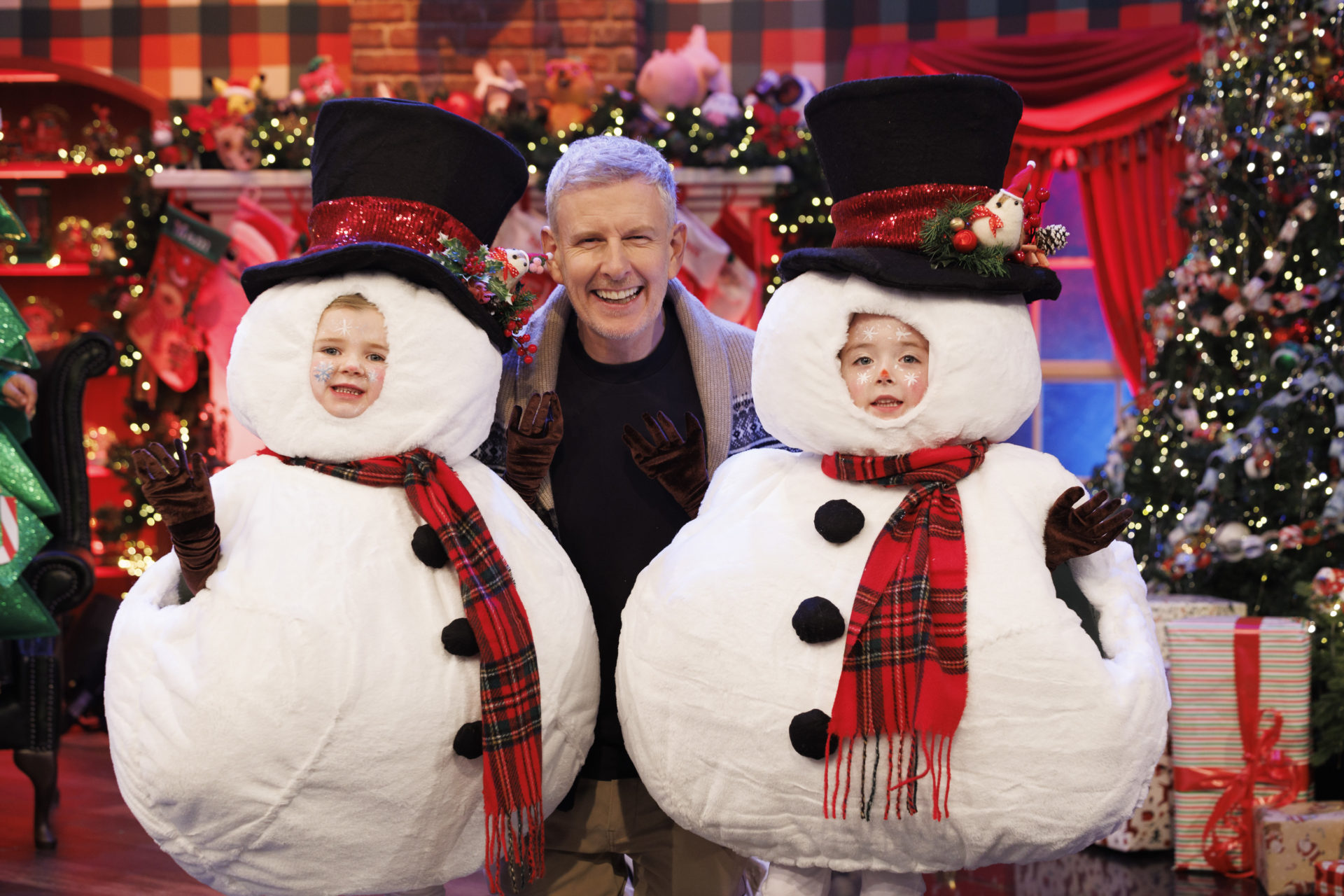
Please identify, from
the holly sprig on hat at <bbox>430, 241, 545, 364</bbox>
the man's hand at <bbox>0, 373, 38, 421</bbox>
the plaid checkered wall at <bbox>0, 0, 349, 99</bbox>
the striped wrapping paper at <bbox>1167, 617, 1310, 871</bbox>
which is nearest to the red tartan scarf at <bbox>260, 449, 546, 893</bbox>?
the holly sprig on hat at <bbox>430, 241, 545, 364</bbox>

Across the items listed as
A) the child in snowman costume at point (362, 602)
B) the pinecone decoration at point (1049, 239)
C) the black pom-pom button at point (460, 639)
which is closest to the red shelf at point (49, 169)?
the child in snowman costume at point (362, 602)

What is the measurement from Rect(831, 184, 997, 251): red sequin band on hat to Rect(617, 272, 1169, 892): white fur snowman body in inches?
3.0

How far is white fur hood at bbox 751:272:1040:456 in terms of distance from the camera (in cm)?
172

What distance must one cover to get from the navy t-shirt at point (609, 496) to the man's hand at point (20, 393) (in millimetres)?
1759

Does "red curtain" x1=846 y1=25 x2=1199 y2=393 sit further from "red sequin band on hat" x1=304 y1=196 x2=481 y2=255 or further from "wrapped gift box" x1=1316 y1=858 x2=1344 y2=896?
"red sequin band on hat" x1=304 y1=196 x2=481 y2=255

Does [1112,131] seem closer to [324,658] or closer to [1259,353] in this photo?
[1259,353]

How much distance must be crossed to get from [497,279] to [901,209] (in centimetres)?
61

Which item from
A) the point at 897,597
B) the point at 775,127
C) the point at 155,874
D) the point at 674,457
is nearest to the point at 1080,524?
the point at 897,597

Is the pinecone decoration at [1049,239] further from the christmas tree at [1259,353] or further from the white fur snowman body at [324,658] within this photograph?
the christmas tree at [1259,353]

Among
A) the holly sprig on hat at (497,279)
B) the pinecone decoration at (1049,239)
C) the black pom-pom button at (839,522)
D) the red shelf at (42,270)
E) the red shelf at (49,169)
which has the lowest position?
the black pom-pom button at (839,522)

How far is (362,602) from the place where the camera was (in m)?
1.69

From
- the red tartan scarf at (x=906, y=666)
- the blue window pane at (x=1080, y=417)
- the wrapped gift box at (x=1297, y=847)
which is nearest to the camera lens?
the red tartan scarf at (x=906, y=666)

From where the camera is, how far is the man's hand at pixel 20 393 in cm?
320

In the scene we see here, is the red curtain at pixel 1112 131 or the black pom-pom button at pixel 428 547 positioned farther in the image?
the red curtain at pixel 1112 131
